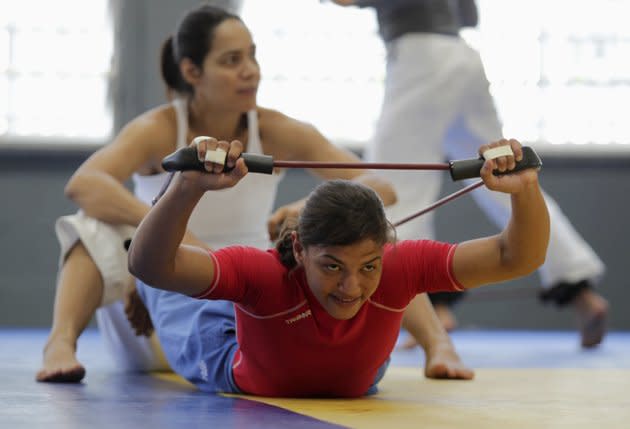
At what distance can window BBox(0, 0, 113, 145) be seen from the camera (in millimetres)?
5020

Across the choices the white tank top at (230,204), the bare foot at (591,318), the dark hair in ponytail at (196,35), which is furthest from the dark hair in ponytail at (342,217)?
the bare foot at (591,318)

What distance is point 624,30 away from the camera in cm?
530

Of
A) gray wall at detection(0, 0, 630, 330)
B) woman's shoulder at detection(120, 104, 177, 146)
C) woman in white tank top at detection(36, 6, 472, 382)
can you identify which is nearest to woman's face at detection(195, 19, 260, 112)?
woman in white tank top at detection(36, 6, 472, 382)

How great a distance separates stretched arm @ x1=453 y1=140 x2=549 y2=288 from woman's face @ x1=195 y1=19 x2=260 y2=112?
3.11 ft

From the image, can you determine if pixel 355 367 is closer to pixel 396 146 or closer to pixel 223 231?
pixel 223 231

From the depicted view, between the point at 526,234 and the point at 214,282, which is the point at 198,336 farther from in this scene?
the point at 526,234

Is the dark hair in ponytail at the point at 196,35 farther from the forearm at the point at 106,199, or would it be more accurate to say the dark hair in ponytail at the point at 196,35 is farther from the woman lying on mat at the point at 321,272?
the woman lying on mat at the point at 321,272

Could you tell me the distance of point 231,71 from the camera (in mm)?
2580

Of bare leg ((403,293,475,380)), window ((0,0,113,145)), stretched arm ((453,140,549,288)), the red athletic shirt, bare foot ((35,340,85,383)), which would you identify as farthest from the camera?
window ((0,0,113,145))

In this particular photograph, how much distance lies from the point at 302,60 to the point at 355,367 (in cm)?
356

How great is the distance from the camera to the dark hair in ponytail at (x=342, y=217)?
5.23 feet

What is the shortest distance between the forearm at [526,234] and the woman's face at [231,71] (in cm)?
101

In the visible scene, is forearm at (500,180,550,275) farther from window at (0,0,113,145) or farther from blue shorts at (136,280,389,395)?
window at (0,0,113,145)

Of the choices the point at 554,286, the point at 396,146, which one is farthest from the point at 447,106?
the point at 554,286
